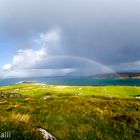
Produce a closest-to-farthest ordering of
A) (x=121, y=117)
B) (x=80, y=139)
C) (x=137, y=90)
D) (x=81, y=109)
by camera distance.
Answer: (x=80, y=139), (x=121, y=117), (x=81, y=109), (x=137, y=90)

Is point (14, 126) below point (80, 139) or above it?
above

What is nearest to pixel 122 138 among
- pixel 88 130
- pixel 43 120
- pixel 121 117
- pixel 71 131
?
pixel 88 130

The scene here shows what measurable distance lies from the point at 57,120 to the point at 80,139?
3957 mm

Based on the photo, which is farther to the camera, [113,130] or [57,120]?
[57,120]

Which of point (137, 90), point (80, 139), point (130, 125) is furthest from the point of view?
point (137, 90)

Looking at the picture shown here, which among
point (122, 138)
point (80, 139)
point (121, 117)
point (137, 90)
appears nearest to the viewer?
point (80, 139)

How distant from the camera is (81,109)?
20.9 m

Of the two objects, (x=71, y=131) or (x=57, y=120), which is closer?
(x=71, y=131)

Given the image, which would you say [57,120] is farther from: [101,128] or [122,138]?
[122,138]

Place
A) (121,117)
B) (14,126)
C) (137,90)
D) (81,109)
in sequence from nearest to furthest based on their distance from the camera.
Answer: (14,126)
(121,117)
(81,109)
(137,90)

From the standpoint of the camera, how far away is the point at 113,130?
14.7m

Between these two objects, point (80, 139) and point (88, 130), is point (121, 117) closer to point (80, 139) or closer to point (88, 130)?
point (88, 130)

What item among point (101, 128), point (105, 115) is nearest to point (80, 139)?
point (101, 128)

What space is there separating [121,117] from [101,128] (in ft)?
11.7
